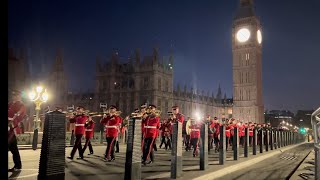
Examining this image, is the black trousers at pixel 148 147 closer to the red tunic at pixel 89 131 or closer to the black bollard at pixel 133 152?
the red tunic at pixel 89 131

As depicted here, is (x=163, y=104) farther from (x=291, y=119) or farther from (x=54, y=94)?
(x=291, y=119)

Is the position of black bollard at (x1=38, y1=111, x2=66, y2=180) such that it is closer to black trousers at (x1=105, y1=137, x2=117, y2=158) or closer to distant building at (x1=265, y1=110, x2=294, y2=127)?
black trousers at (x1=105, y1=137, x2=117, y2=158)

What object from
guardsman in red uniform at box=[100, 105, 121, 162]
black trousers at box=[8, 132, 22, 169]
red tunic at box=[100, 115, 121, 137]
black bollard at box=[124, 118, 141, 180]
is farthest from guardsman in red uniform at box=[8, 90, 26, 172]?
red tunic at box=[100, 115, 121, 137]

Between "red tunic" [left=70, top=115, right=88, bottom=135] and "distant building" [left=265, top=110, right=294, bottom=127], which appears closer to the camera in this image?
"red tunic" [left=70, top=115, right=88, bottom=135]

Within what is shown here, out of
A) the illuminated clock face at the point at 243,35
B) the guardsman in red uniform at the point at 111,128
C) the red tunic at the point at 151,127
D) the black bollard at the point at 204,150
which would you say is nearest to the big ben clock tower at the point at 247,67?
the illuminated clock face at the point at 243,35

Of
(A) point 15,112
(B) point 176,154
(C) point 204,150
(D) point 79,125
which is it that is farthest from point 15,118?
(C) point 204,150

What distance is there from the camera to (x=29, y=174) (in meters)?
6.93

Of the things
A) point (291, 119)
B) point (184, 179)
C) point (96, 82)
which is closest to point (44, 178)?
point (184, 179)

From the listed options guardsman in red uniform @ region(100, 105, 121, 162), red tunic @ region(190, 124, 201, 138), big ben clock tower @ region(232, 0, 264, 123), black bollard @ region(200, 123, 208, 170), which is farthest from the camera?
big ben clock tower @ region(232, 0, 264, 123)

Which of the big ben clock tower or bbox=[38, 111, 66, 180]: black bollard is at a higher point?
the big ben clock tower

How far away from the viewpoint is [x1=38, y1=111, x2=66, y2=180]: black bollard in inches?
153

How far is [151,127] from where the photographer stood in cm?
1017

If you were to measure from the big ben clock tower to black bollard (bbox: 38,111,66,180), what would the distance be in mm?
88663

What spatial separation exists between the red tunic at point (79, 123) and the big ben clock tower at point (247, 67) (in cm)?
8224
